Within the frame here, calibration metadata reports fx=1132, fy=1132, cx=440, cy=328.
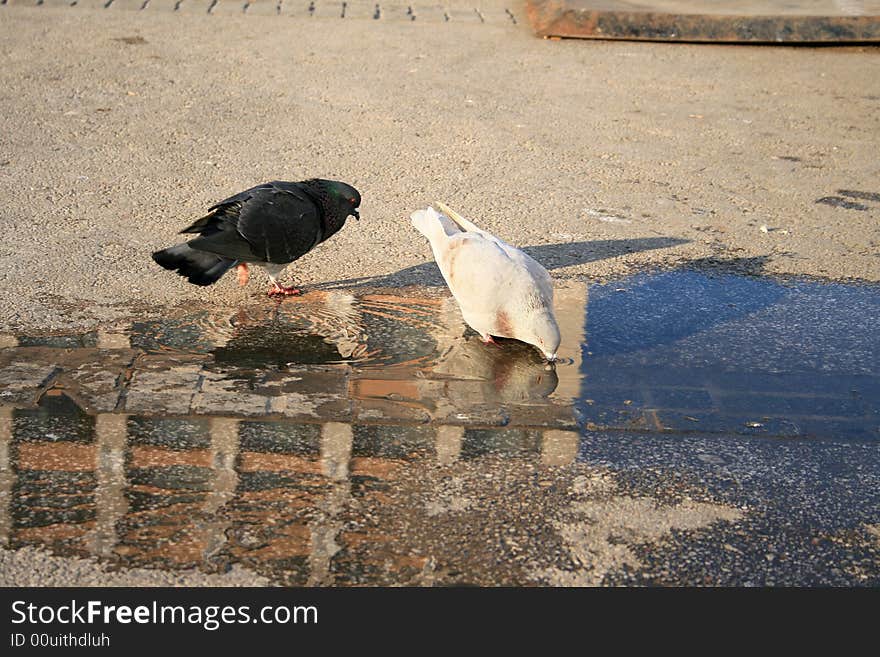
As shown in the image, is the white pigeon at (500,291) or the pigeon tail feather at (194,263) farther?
the pigeon tail feather at (194,263)

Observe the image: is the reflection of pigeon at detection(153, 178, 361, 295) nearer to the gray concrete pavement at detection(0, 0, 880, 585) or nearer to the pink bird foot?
the pink bird foot

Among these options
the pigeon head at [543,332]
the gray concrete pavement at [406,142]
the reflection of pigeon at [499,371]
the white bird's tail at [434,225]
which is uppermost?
the white bird's tail at [434,225]

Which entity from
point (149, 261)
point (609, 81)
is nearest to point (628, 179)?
point (609, 81)

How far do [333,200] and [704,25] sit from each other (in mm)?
6231

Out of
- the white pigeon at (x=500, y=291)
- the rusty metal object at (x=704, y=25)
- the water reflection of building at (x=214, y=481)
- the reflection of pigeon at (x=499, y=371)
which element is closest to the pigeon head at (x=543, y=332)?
the white pigeon at (x=500, y=291)

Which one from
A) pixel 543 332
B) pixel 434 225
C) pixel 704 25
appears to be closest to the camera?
pixel 543 332

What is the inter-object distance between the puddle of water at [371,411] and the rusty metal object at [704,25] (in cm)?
542

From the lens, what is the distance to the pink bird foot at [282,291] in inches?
209

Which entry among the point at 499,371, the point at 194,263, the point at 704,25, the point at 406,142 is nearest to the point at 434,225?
the point at 499,371

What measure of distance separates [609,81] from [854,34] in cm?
272

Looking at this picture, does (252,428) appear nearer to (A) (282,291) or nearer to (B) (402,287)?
(A) (282,291)

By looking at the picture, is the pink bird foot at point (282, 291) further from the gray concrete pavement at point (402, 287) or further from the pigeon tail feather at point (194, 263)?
the pigeon tail feather at point (194, 263)

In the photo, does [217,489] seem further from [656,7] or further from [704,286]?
[656,7]

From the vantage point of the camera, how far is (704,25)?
10.4 m
